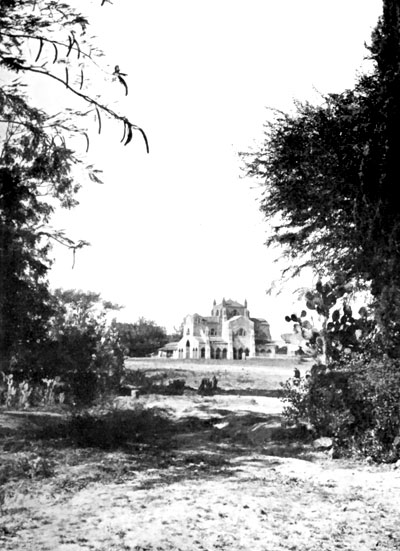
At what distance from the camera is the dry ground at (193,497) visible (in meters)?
3.82

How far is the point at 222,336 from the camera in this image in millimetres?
20266

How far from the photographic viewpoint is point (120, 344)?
53.5ft

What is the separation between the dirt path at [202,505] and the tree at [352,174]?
260cm

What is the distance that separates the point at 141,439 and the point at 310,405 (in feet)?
9.82

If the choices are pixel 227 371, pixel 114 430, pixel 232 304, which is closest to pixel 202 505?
pixel 114 430

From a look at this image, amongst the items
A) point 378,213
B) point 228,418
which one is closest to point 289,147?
point 378,213

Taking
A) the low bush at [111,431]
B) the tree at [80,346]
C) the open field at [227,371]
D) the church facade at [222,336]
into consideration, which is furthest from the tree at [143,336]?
the low bush at [111,431]

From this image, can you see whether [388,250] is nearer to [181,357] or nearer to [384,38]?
[384,38]

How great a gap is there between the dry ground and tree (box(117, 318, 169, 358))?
9.55m

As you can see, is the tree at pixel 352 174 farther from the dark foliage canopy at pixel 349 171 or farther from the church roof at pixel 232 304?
the church roof at pixel 232 304

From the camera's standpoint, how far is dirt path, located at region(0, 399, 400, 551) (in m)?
3.78

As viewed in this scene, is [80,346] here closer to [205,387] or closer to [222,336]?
[205,387]

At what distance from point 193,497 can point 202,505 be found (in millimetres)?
312

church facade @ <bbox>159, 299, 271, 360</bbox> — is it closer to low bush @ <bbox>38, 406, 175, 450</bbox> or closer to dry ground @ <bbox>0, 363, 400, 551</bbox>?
low bush @ <bbox>38, 406, 175, 450</bbox>
